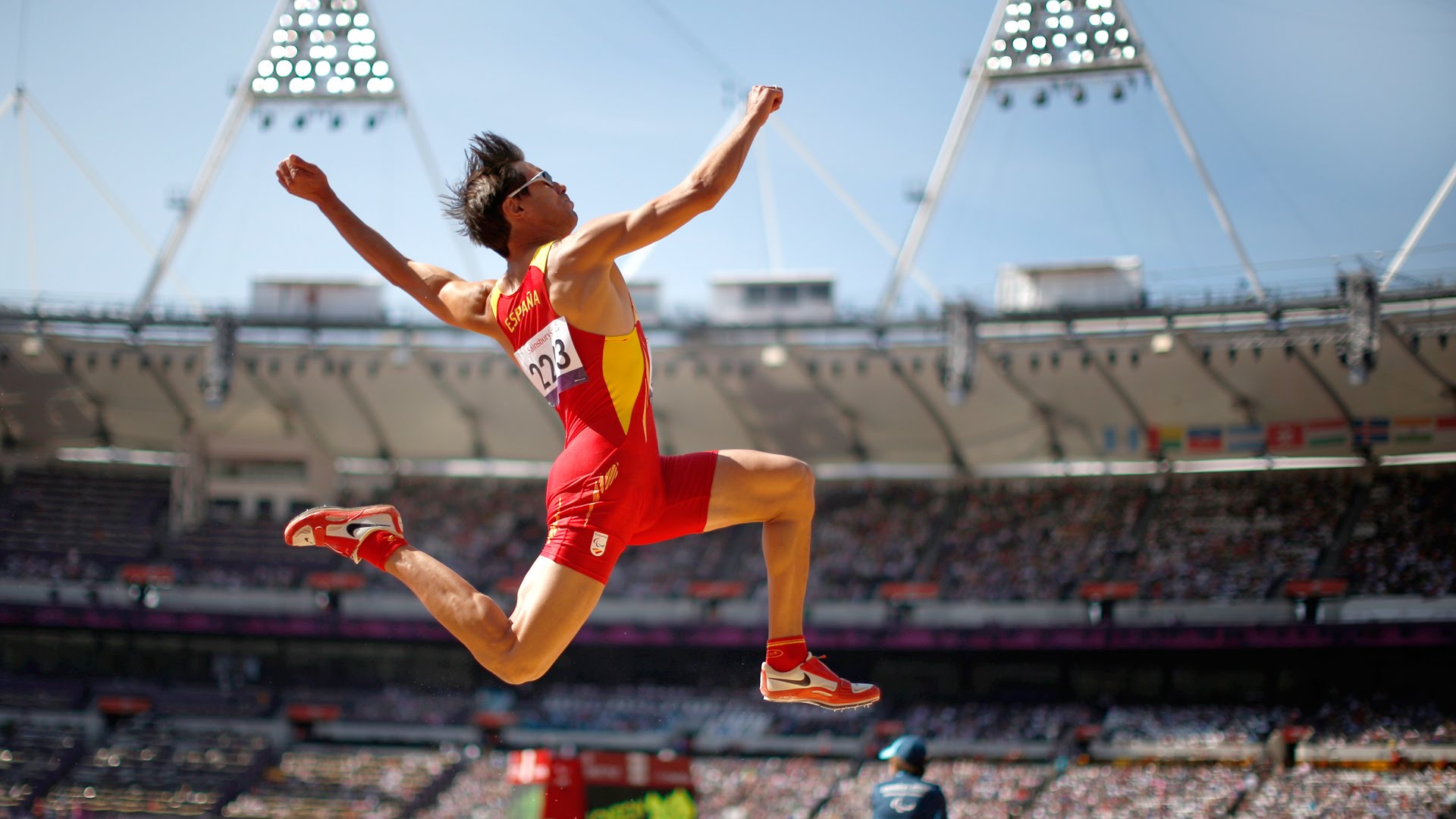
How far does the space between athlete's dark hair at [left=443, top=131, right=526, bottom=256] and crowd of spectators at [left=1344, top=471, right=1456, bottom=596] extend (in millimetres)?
28925

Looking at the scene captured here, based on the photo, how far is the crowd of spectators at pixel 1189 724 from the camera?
2759cm

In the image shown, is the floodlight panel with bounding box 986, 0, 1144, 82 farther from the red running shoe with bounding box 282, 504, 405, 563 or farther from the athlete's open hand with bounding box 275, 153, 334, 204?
the red running shoe with bounding box 282, 504, 405, 563

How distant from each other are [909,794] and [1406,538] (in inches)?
1146

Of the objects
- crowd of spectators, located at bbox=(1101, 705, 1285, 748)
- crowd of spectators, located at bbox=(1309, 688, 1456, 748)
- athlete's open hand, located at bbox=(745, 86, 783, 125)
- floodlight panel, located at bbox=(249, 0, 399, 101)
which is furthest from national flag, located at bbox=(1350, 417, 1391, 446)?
athlete's open hand, located at bbox=(745, 86, 783, 125)

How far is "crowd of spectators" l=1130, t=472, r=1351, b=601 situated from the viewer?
1204 inches

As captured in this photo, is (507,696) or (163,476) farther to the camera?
(163,476)

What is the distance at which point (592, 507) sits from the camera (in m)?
4.57

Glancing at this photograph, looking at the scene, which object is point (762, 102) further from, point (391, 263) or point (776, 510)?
point (391, 263)

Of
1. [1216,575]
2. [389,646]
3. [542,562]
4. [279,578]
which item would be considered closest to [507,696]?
[389,646]

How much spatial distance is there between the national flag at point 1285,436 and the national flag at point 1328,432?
184 mm

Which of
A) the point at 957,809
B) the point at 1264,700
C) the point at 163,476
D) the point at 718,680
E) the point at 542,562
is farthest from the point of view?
the point at 163,476

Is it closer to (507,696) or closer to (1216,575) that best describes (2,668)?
(507,696)

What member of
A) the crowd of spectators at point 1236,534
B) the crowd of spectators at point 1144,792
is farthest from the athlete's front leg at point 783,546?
the crowd of spectators at point 1236,534

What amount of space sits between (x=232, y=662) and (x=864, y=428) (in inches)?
754
